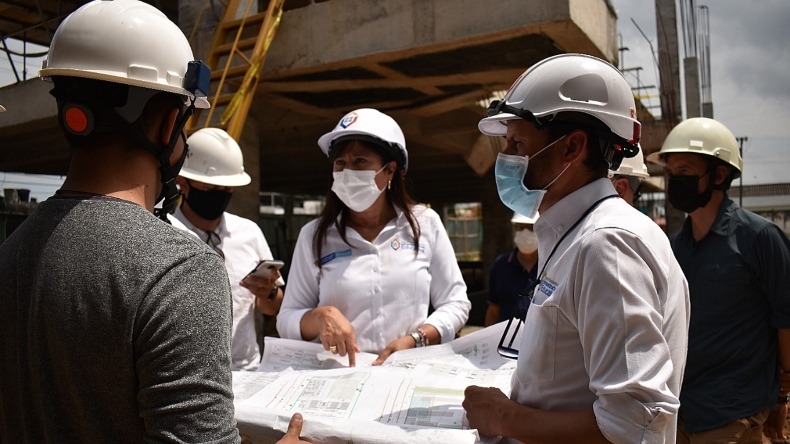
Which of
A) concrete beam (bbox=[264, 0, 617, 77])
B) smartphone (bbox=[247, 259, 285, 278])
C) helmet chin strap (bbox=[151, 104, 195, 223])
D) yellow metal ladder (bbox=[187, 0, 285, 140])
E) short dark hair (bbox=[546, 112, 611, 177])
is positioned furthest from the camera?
yellow metal ladder (bbox=[187, 0, 285, 140])

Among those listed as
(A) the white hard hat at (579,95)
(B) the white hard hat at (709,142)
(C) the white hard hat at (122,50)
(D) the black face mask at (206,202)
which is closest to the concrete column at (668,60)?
(B) the white hard hat at (709,142)

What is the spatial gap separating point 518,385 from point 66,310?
1.11 metres

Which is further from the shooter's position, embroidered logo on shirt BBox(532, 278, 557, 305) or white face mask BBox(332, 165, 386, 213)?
white face mask BBox(332, 165, 386, 213)

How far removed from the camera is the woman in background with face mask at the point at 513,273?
4.86 meters

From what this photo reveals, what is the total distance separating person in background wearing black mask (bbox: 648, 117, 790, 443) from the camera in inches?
116

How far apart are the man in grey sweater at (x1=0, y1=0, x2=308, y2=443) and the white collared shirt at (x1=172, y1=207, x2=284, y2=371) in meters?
2.19

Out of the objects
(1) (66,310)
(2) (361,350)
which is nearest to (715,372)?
(2) (361,350)

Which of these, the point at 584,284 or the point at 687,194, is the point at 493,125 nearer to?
the point at 584,284

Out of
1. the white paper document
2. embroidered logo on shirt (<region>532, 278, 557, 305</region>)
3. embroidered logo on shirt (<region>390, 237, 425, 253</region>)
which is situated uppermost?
embroidered logo on shirt (<region>532, 278, 557, 305</region>)

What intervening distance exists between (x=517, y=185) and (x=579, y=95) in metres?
0.31

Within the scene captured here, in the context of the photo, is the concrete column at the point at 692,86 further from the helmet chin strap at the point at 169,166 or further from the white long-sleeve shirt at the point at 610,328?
the helmet chin strap at the point at 169,166

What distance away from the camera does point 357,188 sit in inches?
112

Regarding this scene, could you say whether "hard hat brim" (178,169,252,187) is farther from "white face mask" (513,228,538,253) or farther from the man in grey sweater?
"white face mask" (513,228,538,253)

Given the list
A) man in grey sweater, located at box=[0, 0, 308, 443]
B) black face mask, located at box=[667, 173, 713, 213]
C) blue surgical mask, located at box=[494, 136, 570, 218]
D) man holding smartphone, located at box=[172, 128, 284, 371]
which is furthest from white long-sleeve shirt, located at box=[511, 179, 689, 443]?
man holding smartphone, located at box=[172, 128, 284, 371]
